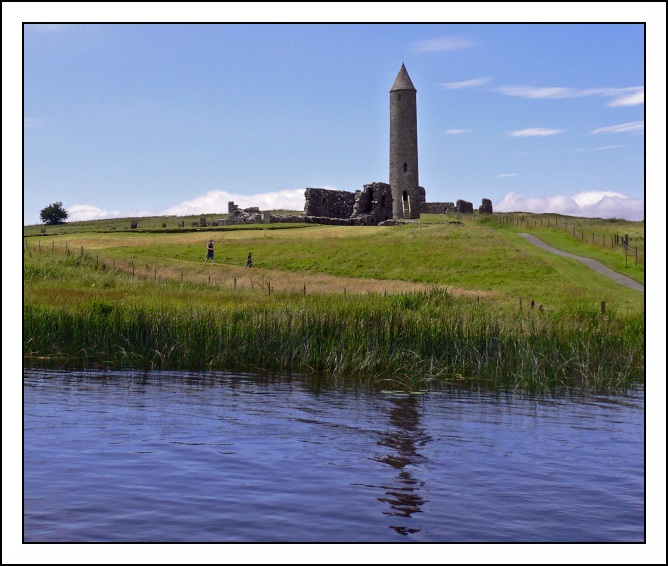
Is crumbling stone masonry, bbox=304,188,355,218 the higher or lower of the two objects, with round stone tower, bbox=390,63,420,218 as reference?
lower

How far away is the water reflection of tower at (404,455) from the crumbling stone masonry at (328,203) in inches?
2608

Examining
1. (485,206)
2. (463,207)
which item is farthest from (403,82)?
(485,206)

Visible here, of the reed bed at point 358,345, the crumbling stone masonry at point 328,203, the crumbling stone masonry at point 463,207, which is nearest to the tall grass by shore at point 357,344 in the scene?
the reed bed at point 358,345

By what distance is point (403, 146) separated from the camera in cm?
8831

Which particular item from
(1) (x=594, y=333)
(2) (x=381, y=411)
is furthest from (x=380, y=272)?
(2) (x=381, y=411)

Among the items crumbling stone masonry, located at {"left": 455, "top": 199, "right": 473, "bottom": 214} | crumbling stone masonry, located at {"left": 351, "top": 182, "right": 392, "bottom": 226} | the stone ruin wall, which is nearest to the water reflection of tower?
the stone ruin wall

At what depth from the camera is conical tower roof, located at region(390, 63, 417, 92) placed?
8731 cm

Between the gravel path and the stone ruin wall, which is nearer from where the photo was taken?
the gravel path

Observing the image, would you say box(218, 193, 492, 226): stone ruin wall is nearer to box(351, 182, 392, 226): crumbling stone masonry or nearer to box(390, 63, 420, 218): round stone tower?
box(351, 182, 392, 226): crumbling stone masonry

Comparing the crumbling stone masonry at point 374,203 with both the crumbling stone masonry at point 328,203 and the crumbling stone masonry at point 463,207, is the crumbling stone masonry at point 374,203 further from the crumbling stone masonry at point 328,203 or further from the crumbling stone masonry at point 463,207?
the crumbling stone masonry at point 463,207

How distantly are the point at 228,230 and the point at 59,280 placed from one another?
3331 centimetres

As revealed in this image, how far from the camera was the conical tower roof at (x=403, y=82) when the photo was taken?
87312 mm

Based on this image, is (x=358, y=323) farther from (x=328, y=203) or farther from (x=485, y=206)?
(x=485, y=206)

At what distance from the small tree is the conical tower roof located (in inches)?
1874
